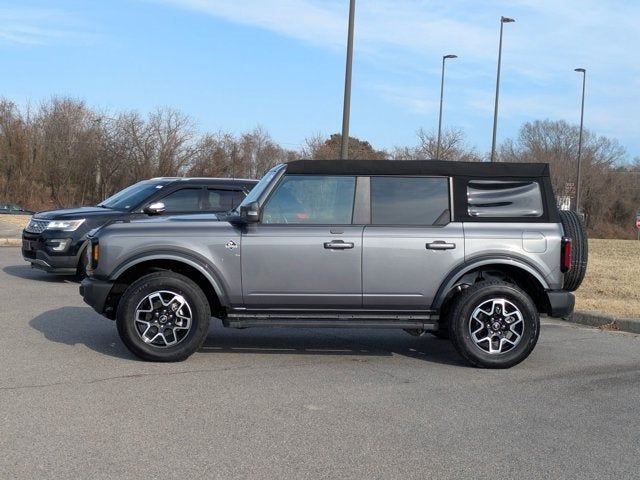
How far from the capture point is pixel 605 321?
1022 cm

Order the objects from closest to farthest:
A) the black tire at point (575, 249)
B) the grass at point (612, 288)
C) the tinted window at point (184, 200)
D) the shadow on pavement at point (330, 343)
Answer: the black tire at point (575, 249), the shadow on pavement at point (330, 343), the grass at point (612, 288), the tinted window at point (184, 200)

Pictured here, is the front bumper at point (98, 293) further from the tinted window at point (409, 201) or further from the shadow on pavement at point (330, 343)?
the tinted window at point (409, 201)

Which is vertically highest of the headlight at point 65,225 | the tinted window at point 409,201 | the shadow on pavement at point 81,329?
the tinted window at point 409,201

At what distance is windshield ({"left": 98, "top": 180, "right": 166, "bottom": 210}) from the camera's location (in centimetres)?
1201

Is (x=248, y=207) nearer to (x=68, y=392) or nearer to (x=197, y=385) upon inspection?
(x=197, y=385)

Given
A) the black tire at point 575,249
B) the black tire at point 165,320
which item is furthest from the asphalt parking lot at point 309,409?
the black tire at point 575,249

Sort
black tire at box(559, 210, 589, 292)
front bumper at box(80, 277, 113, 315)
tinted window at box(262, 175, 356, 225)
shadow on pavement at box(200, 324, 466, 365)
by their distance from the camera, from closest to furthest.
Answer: front bumper at box(80, 277, 113, 315) < tinted window at box(262, 175, 356, 225) < black tire at box(559, 210, 589, 292) < shadow on pavement at box(200, 324, 466, 365)

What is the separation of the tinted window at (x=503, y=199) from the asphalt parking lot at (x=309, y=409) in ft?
5.08

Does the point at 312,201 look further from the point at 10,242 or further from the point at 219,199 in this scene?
the point at 10,242

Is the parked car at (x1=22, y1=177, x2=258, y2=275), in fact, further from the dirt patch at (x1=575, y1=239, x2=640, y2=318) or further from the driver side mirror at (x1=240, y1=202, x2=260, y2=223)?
the dirt patch at (x1=575, y1=239, x2=640, y2=318)

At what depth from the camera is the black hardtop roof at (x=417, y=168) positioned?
7434mm

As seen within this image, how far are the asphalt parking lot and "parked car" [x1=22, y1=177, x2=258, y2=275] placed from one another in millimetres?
3301

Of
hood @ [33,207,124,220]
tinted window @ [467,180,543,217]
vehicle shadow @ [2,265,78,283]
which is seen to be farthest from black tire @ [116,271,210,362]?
vehicle shadow @ [2,265,78,283]

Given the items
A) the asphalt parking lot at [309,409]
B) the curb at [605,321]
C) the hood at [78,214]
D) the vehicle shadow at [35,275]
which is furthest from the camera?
the vehicle shadow at [35,275]
